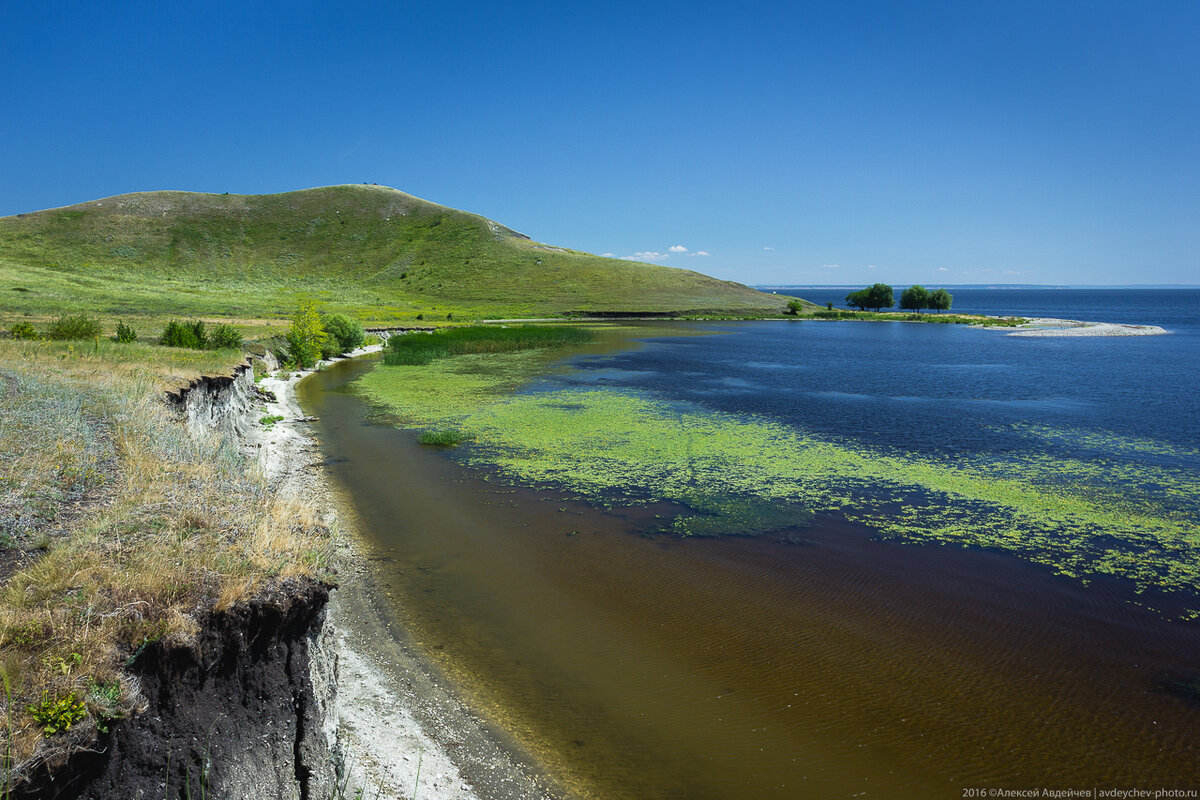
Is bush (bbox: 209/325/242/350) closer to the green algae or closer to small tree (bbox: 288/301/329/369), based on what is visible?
small tree (bbox: 288/301/329/369)

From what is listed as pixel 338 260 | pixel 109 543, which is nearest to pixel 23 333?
pixel 109 543

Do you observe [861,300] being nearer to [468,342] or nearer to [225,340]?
[468,342]

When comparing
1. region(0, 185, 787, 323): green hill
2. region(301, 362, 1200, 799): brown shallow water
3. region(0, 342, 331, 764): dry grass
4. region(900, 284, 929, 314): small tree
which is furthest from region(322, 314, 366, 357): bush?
region(900, 284, 929, 314): small tree

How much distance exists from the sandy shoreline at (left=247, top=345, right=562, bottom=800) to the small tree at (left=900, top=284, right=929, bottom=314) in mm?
120935

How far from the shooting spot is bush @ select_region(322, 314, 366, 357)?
47156 mm

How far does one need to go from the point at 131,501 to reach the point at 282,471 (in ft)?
34.8

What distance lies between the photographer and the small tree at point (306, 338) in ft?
128

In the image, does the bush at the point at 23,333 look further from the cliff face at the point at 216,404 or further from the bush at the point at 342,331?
the bush at the point at 342,331

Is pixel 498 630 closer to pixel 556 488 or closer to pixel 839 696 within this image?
pixel 839 696

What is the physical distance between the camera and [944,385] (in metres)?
35.8

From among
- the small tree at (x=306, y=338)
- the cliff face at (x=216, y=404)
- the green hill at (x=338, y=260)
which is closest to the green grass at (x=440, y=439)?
the cliff face at (x=216, y=404)

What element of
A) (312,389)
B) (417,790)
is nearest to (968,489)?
(417,790)

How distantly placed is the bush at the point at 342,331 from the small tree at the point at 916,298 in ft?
326

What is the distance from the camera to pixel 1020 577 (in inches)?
461
